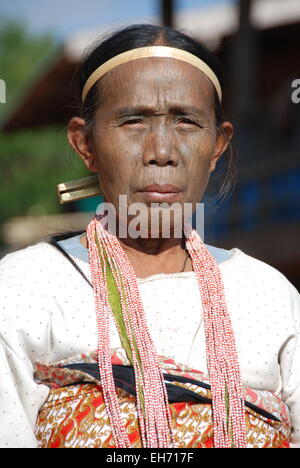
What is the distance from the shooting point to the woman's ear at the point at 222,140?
1.95m

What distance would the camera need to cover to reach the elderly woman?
162 centimetres

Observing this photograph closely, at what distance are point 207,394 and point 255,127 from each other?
19.1 ft

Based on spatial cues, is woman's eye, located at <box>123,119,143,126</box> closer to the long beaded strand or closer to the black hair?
the black hair

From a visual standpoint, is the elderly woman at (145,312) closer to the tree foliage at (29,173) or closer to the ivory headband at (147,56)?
the ivory headband at (147,56)

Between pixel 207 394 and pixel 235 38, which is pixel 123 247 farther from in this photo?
pixel 235 38

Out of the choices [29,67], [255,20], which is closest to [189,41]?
[255,20]

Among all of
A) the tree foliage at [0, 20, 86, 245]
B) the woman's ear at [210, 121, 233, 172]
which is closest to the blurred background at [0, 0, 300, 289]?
the woman's ear at [210, 121, 233, 172]

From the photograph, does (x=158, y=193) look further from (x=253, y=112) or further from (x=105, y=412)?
(x=253, y=112)

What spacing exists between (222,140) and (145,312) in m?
0.56

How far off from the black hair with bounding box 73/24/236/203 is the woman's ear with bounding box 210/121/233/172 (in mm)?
25

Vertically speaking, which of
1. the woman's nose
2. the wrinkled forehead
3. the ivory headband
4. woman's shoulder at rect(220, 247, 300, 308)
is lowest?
woman's shoulder at rect(220, 247, 300, 308)

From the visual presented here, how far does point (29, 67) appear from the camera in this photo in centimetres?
3044

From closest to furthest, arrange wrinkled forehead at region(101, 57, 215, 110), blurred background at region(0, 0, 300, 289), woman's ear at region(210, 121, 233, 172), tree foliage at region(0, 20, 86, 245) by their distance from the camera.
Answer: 1. wrinkled forehead at region(101, 57, 215, 110)
2. woman's ear at region(210, 121, 233, 172)
3. blurred background at region(0, 0, 300, 289)
4. tree foliage at region(0, 20, 86, 245)

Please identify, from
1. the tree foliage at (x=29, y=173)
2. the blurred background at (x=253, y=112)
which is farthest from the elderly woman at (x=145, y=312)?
the tree foliage at (x=29, y=173)
